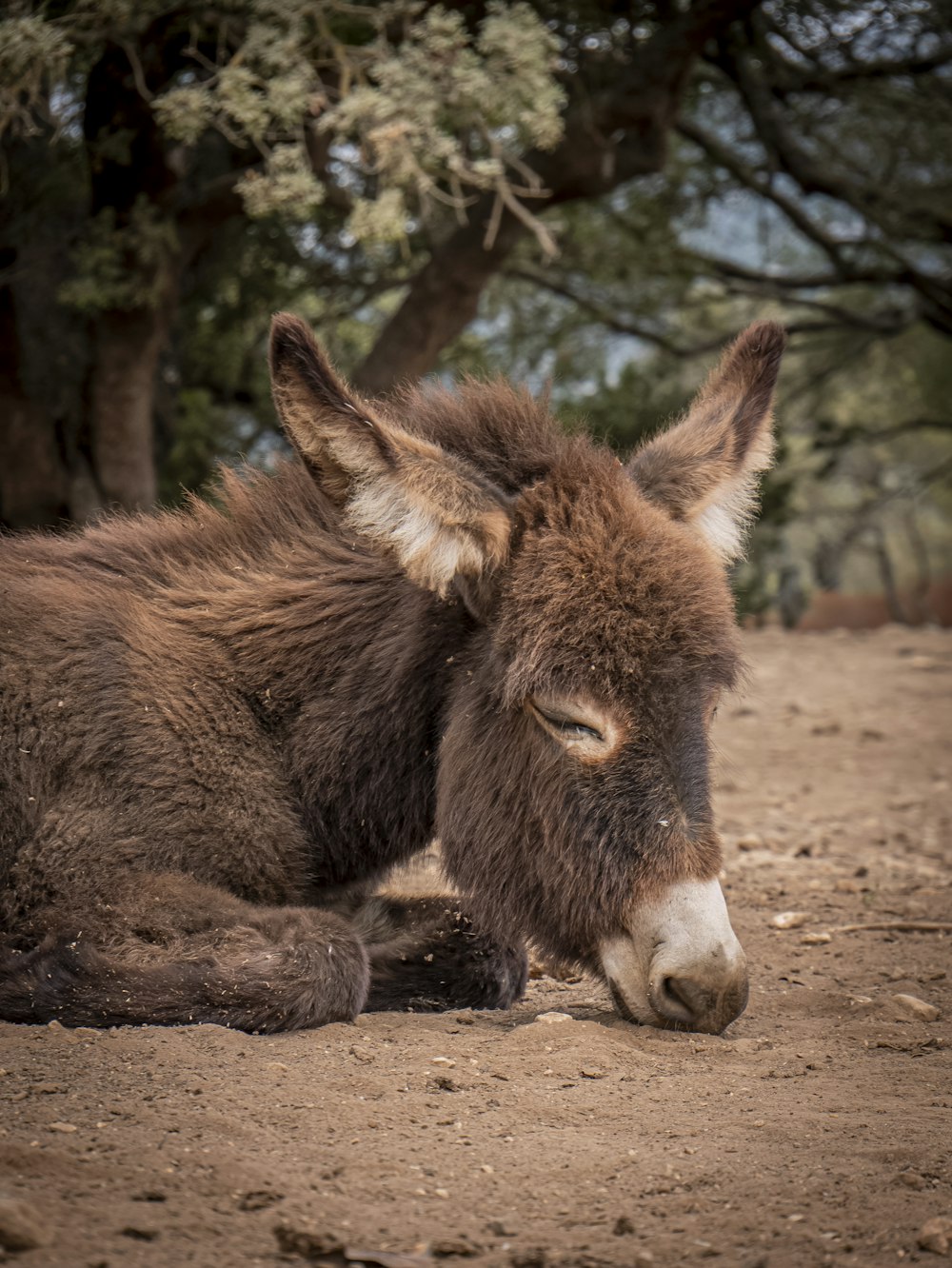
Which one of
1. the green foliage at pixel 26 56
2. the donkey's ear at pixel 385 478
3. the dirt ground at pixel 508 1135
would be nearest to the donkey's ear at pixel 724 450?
the donkey's ear at pixel 385 478

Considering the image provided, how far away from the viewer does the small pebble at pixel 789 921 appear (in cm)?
527

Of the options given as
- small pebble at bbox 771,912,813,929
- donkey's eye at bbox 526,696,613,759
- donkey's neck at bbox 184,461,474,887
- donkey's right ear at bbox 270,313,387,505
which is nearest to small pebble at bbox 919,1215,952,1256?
donkey's eye at bbox 526,696,613,759

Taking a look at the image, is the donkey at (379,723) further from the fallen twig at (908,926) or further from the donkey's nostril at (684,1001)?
the fallen twig at (908,926)

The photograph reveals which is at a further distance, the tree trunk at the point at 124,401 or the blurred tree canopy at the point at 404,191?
the tree trunk at the point at 124,401

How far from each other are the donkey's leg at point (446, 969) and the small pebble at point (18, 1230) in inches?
71.1

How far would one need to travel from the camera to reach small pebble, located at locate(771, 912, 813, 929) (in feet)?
17.3

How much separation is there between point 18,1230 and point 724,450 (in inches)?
124

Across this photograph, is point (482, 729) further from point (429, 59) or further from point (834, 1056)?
point (429, 59)

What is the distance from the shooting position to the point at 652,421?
13008mm

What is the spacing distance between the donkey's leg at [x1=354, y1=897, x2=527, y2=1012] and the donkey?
1cm

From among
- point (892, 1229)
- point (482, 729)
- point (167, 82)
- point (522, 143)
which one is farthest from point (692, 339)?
point (892, 1229)

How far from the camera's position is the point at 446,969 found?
13.9 ft

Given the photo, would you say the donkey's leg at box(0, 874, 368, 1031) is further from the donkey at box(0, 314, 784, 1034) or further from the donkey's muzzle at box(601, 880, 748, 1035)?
the donkey's muzzle at box(601, 880, 748, 1035)

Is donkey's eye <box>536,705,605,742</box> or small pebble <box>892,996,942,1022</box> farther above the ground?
donkey's eye <box>536,705,605,742</box>
